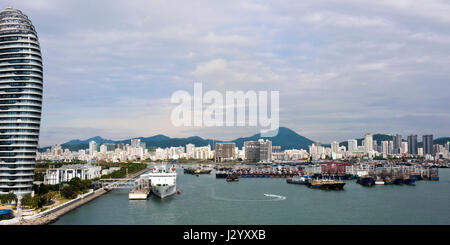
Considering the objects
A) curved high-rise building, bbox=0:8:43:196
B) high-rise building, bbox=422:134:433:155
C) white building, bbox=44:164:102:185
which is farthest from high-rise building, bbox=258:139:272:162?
curved high-rise building, bbox=0:8:43:196

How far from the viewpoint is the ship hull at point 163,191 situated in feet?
48.0

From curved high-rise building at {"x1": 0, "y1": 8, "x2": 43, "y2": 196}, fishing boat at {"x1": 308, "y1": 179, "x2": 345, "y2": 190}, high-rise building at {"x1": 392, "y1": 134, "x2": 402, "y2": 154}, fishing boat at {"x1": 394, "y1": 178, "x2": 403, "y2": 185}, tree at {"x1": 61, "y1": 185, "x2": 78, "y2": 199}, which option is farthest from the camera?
high-rise building at {"x1": 392, "y1": 134, "x2": 402, "y2": 154}

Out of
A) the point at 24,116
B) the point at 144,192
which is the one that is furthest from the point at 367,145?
the point at 24,116

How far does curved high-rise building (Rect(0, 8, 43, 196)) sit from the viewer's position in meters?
12.3

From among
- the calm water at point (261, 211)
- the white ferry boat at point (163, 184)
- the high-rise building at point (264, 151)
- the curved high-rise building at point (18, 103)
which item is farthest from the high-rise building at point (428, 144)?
the curved high-rise building at point (18, 103)

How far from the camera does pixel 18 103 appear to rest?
1239 centimetres

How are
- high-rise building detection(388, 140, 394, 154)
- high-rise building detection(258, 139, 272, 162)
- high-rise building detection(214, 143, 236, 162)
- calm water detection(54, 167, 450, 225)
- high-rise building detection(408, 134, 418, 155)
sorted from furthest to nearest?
high-rise building detection(388, 140, 394, 154)
high-rise building detection(408, 134, 418, 155)
high-rise building detection(214, 143, 236, 162)
high-rise building detection(258, 139, 272, 162)
calm water detection(54, 167, 450, 225)

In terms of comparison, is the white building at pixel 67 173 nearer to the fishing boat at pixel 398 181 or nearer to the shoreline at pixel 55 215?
the shoreline at pixel 55 215

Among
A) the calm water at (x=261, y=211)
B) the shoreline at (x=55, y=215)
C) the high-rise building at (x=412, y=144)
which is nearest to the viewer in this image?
the shoreline at (x=55, y=215)

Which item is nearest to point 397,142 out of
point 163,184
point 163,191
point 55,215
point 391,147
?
point 391,147

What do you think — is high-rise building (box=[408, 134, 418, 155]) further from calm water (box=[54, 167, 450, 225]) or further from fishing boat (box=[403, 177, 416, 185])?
calm water (box=[54, 167, 450, 225])

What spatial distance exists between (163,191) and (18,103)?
6357mm

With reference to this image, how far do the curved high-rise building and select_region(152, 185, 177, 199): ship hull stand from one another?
4.84 metres

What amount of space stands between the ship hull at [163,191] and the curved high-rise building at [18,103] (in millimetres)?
4838
